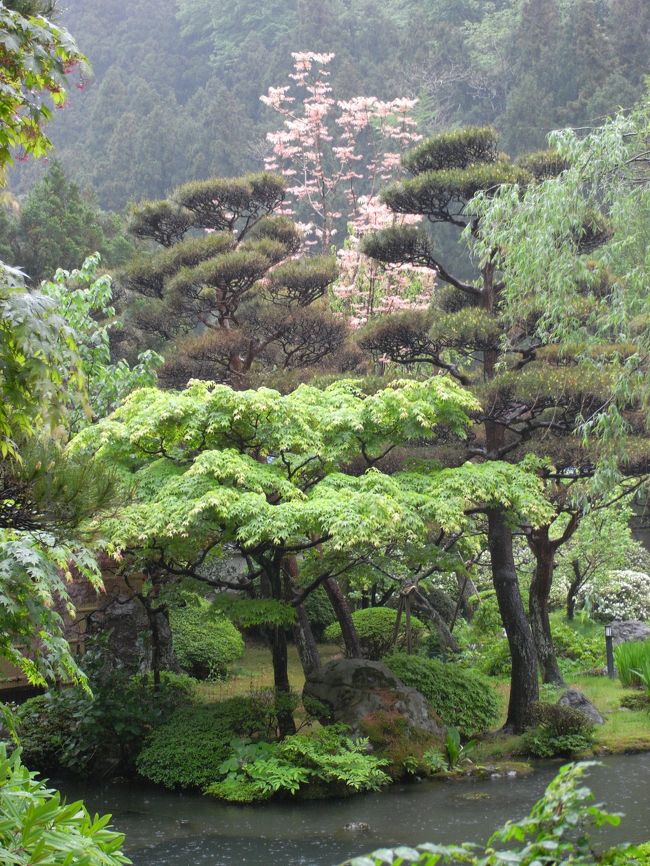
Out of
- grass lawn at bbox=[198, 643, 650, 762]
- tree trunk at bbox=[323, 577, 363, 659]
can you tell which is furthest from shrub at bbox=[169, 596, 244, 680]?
tree trunk at bbox=[323, 577, 363, 659]

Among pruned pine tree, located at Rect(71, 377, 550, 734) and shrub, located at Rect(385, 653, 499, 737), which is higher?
pruned pine tree, located at Rect(71, 377, 550, 734)

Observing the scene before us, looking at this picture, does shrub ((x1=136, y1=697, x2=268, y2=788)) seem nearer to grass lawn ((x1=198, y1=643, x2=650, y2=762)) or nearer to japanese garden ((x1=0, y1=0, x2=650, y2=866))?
japanese garden ((x1=0, y1=0, x2=650, y2=866))

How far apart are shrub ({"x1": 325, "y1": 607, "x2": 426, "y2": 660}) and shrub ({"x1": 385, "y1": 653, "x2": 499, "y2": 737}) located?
2.01 meters

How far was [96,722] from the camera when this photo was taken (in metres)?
9.33

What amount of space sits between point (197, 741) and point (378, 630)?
466 cm

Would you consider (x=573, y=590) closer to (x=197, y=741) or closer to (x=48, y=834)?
(x=197, y=741)

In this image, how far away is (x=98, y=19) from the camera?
41.3 meters

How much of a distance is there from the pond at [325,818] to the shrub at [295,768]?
16cm

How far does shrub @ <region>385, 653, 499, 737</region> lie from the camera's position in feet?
33.7

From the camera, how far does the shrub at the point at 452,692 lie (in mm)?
10266

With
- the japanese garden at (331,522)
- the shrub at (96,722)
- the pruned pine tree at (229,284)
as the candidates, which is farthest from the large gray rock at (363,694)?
the pruned pine tree at (229,284)

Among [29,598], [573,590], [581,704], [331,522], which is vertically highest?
[331,522]

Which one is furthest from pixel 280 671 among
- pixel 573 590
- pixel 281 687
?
pixel 573 590

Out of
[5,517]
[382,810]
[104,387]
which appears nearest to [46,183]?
[104,387]
